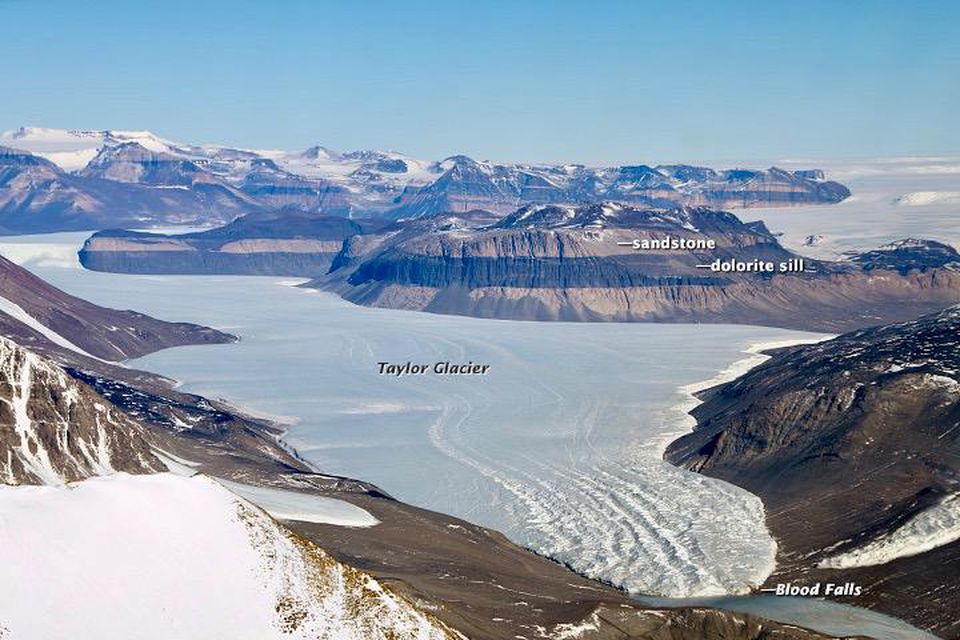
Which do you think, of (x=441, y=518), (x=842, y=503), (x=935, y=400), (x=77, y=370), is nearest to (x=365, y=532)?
(x=441, y=518)

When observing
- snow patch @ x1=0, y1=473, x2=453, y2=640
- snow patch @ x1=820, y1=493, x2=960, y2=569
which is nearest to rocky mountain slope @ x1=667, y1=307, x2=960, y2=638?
snow patch @ x1=820, y1=493, x2=960, y2=569

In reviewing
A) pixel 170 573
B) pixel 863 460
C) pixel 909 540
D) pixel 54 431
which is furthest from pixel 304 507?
pixel 170 573

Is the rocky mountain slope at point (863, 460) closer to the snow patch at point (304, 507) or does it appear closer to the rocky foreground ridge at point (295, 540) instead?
the rocky foreground ridge at point (295, 540)

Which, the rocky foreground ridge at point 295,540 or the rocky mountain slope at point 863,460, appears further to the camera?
the rocky mountain slope at point 863,460

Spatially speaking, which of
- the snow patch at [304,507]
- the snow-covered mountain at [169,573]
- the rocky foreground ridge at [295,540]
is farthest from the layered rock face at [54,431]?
the snow-covered mountain at [169,573]

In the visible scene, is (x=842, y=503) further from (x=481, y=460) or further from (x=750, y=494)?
(x=481, y=460)
